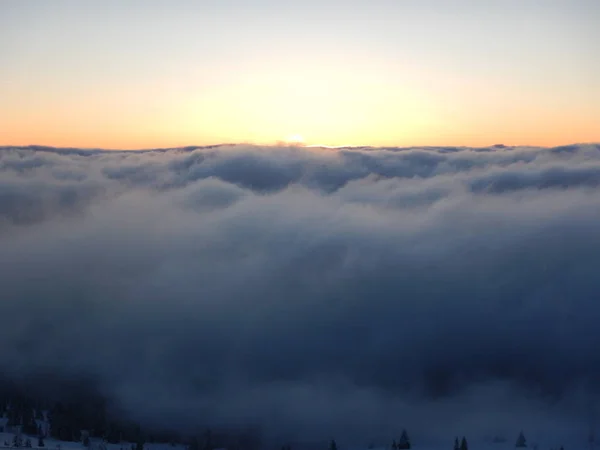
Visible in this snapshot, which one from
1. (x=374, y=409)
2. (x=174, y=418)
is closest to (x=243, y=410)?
(x=174, y=418)

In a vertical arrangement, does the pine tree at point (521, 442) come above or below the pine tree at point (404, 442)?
above

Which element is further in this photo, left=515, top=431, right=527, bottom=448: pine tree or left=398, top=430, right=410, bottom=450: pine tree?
left=398, top=430, right=410, bottom=450: pine tree

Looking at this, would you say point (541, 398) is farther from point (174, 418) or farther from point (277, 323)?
point (174, 418)

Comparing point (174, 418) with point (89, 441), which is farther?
point (174, 418)

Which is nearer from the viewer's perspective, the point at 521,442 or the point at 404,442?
the point at 521,442

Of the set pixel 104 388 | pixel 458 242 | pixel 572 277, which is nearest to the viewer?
pixel 104 388

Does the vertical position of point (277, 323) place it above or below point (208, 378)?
above

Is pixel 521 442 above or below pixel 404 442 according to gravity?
above

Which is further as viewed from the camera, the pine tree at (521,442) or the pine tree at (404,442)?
→ the pine tree at (404,442)

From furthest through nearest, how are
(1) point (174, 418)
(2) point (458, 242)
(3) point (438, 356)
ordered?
(2) point (458, 242) → (3) point (438, 356) → (1) point (174, 418)

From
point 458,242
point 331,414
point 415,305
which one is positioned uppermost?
point 458,242

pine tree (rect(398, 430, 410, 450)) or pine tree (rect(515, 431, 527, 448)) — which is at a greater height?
pine tree (rect(515, 431, 527, 448))
